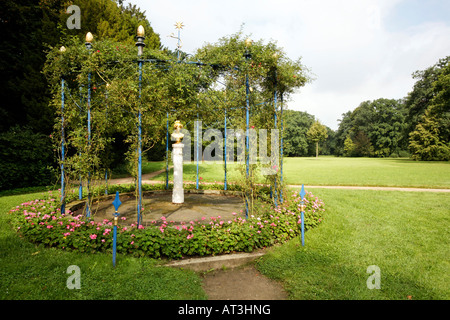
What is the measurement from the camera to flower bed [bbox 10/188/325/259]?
4.40m

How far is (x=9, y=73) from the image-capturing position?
588 inches

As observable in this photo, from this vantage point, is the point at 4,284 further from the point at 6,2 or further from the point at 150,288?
the point at 6,2

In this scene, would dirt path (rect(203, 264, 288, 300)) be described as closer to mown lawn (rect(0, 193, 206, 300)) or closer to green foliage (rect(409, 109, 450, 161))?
mown lawn (rect(0, 193, 206, 300))

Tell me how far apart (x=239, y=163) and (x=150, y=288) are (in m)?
3.43

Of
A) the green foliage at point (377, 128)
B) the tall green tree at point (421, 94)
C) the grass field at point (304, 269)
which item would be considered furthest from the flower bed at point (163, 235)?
the green foliage at point (377, 128)

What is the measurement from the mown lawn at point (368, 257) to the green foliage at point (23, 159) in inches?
418

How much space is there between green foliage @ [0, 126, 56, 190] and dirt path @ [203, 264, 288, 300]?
9.65 metres

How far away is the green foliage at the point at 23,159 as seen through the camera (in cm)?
1072

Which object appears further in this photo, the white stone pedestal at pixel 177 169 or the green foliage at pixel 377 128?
the green foliage at pixel 377 128

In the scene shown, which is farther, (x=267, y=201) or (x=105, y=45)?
(x=267, y=201)

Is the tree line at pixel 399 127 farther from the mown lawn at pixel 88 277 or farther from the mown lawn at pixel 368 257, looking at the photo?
the mown lawn at pixel 88 277

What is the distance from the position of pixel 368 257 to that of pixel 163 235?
155 inches

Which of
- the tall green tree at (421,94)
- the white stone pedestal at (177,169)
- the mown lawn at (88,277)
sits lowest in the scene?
the mown lawn at (88,277)
